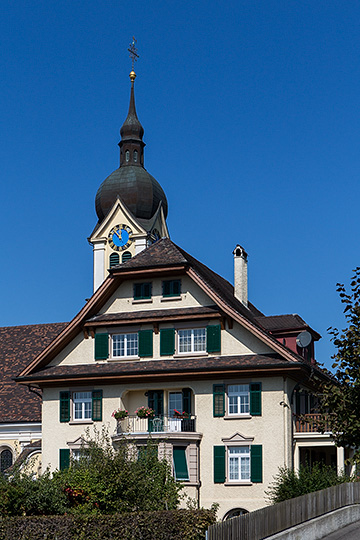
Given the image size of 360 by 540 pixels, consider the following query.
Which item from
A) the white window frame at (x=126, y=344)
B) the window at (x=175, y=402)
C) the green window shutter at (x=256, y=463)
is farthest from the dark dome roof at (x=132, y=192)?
the green window shutter at (x=256, y=463)

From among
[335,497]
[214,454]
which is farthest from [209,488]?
[335,497]

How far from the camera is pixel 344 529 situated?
28.7 m

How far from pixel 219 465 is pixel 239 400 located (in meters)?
2.98

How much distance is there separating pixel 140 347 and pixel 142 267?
12.4ft

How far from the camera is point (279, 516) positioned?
79.4 ft

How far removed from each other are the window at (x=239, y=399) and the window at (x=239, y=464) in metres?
1.62

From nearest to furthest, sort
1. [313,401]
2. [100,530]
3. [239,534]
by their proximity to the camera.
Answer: [239,534] < [100,530] < [313,401]

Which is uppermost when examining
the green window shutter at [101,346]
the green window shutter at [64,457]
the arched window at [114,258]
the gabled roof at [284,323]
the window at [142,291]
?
the arched window at [114,258]

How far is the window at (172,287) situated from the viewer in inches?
1660

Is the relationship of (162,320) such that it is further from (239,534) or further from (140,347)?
(239,534)

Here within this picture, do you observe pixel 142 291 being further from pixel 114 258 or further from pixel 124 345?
pixel 114 258

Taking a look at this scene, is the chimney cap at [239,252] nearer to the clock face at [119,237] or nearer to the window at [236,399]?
the window at [236,399]

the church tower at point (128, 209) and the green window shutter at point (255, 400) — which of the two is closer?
the green window shutter at point (255, 400)

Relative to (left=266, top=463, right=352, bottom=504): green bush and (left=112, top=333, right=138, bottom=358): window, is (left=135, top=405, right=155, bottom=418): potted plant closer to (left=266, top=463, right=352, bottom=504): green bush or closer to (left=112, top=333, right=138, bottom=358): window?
(left=112, top=333, right=138, bottom=358): window
